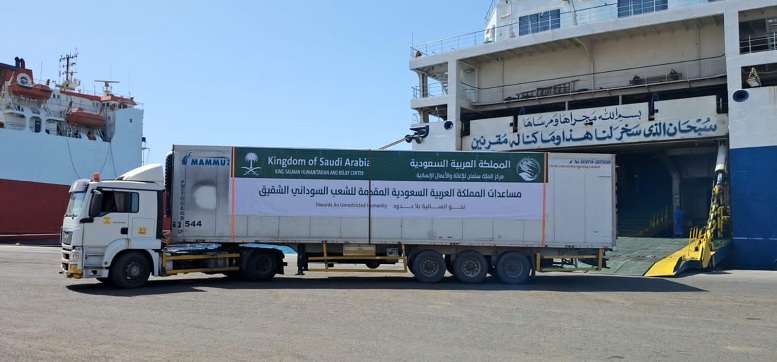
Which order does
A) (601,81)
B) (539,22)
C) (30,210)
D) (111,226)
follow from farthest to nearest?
(30,210), (539,22), (601,81), (111,226)

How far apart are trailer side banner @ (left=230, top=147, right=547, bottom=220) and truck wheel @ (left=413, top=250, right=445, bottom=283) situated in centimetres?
101

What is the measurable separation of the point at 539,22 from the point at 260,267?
19414 millimetres

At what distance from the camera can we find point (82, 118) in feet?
127

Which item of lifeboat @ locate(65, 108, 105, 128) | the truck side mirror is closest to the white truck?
the truck side mirror

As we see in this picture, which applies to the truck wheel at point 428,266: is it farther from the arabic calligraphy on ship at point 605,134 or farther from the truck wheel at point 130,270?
the arabic calligraphy on ship at point 605,134

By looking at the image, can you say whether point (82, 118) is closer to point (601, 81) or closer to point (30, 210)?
point (30, 210)

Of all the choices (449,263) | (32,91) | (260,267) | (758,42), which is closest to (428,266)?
(449,263)

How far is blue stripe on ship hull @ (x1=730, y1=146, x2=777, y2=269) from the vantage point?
65.7ft

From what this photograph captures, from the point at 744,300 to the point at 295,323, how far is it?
8757 millimetres

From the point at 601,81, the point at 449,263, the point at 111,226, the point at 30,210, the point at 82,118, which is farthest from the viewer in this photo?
the point at 82,118

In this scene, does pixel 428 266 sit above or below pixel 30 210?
below

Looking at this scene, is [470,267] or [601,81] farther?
[601,81]

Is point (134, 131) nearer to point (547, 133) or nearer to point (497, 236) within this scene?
point (547, 133)

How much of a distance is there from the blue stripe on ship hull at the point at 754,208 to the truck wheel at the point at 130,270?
18.9 meters
